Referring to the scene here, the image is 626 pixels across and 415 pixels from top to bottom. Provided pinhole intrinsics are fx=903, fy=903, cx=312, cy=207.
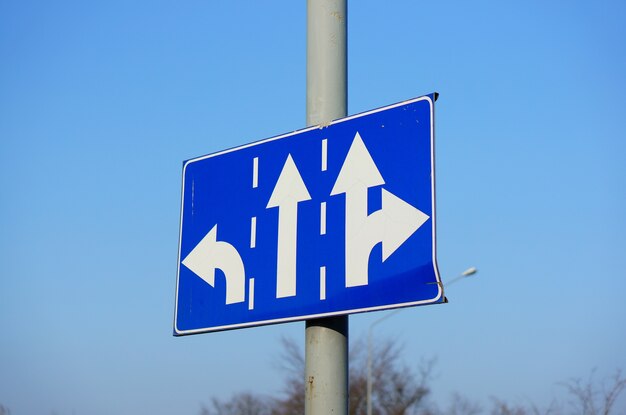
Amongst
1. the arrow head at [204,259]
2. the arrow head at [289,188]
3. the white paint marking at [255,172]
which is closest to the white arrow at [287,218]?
the arrow head at [289,188]

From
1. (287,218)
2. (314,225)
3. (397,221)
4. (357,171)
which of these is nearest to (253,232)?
(287,218)

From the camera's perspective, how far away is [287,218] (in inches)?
133

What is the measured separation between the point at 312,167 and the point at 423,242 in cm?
62

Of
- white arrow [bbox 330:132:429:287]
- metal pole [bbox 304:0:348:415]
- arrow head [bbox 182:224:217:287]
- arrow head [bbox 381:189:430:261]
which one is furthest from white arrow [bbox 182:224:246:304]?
arrow head [bbox 381:189:430:261]

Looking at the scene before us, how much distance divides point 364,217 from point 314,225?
0.22 meters

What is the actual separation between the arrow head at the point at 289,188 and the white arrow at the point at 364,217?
6.1 inches

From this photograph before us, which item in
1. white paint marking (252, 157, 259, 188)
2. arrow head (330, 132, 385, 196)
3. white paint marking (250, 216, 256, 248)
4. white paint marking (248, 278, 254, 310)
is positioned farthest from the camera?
white paint marking (252, 157, 259, 188)

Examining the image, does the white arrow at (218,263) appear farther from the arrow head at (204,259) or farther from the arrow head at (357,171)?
the arrow head at (357,171)

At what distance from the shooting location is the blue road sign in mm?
3020

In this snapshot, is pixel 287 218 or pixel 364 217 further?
pixel 287 218

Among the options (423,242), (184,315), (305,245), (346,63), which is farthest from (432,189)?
(184,315)

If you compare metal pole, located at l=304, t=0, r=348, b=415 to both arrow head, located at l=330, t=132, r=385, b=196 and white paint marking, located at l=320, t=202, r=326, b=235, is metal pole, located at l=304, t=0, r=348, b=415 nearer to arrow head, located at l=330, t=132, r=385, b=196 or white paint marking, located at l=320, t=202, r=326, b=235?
arrow head, located at l=330, t=132, r=385, b=196

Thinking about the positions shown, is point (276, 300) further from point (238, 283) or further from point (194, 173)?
point (194, 173)

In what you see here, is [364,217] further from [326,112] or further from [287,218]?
[326,112]
